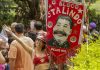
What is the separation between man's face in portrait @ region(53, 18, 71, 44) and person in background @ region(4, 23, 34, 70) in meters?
1.47

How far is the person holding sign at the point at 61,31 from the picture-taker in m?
7.16

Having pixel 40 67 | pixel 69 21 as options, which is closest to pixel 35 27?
pixel 40 67

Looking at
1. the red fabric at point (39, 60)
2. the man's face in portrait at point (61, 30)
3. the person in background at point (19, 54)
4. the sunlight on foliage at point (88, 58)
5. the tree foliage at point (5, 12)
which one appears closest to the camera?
the sunlight on foliage at point (88, 58)

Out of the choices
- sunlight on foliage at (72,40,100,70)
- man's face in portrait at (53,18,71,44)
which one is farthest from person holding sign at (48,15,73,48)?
sunlight on foliage at (72,40,100,70)

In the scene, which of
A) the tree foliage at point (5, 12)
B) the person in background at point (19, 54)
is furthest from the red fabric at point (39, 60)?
the tree foliage at point (5, 12)

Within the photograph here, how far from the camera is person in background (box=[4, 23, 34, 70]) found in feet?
28.1

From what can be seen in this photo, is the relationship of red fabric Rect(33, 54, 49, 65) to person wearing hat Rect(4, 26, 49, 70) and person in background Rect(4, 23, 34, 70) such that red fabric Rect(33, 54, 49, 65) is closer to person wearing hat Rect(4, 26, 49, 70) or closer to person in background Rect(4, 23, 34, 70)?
person wearing hat Rect(4, 26, 49, 70)

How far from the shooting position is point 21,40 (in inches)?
331

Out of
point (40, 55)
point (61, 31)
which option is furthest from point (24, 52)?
point (61, 31)

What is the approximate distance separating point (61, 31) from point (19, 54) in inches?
70.5

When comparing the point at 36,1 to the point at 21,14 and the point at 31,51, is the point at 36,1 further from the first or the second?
the point at 31,51

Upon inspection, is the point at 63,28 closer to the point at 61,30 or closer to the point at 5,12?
the point at 61,30

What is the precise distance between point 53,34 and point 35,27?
9.46 ft

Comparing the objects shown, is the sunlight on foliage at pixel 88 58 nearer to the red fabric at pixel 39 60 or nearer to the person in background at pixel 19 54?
the red fabric at pixel 39 60
